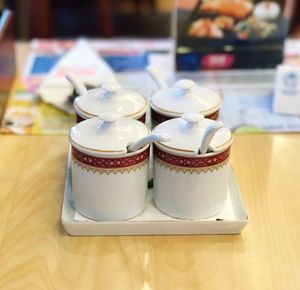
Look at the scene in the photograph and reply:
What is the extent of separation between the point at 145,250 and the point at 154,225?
0.04 metres

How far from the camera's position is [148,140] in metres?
0.71

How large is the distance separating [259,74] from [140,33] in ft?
5.42

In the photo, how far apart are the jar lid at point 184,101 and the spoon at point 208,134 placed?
4.4 inches

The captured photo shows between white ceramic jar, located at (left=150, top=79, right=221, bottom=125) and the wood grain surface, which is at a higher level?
white ceramic jar, located at (left=150, top=79, right=221, bottom=125)

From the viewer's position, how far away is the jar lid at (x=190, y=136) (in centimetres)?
72

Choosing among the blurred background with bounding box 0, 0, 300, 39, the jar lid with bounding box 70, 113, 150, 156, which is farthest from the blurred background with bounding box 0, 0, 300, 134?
the blurred background with bounding box 0, 0, 300, 39

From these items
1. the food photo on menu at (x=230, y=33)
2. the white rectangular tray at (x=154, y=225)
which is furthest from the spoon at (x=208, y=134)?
the food photo on menu at (x=230, y=33)

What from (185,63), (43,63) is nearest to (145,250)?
(185,63)

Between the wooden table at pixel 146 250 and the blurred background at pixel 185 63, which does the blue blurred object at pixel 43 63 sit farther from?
the wooden table at pixel 146 250

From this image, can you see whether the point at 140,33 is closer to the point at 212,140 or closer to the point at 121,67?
the point at 121,67

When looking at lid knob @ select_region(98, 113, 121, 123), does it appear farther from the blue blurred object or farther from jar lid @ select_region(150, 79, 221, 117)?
the blue blurred object

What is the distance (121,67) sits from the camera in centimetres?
132

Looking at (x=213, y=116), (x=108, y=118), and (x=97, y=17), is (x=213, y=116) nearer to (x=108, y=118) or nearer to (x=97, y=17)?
(x=108, y=118)

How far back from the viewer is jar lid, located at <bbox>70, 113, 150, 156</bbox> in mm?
713
